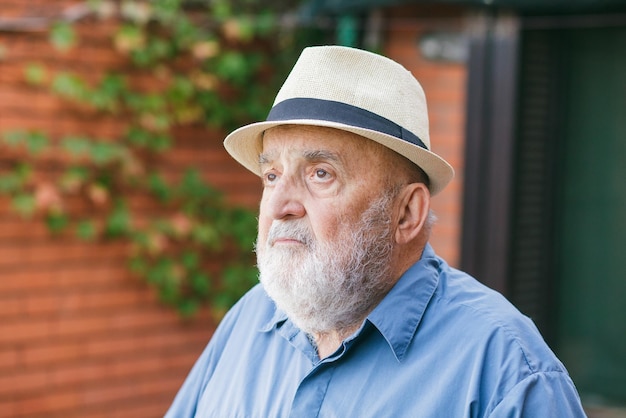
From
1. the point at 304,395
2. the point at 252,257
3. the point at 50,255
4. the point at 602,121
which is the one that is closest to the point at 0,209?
the point at 50,255

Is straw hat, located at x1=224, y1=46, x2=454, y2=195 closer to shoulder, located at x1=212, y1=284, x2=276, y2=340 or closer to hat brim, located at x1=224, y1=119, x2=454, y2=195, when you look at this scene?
hat brim, located at x1=224, y1=119, x2=454, y2=195

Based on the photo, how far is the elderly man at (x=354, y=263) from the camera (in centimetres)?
203

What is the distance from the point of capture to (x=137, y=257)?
191 inches

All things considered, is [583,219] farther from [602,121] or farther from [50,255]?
[50,255]

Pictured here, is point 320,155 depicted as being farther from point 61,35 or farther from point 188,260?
point 188,260

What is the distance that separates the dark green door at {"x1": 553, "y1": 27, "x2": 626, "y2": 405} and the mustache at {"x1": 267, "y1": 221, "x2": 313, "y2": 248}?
2674 millimetres

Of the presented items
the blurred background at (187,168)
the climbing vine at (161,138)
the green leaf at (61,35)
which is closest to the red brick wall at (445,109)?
the blurred background at (187,168)

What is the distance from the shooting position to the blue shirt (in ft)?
6.16

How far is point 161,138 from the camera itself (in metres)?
4.86

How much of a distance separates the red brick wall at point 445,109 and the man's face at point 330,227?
2212 millimetres

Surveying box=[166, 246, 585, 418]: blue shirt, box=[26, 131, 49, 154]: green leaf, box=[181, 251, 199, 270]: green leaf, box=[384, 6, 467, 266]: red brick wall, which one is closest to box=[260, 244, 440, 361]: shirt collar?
box=[166, 246, 585, 418]: blue shirt

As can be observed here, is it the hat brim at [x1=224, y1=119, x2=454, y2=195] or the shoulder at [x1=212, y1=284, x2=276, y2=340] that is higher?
the hat brim at [x1=224, y1=119, x2=454, y2=195]

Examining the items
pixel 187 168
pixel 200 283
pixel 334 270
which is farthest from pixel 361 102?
pixel 200 283

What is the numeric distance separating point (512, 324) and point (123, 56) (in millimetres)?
3327
